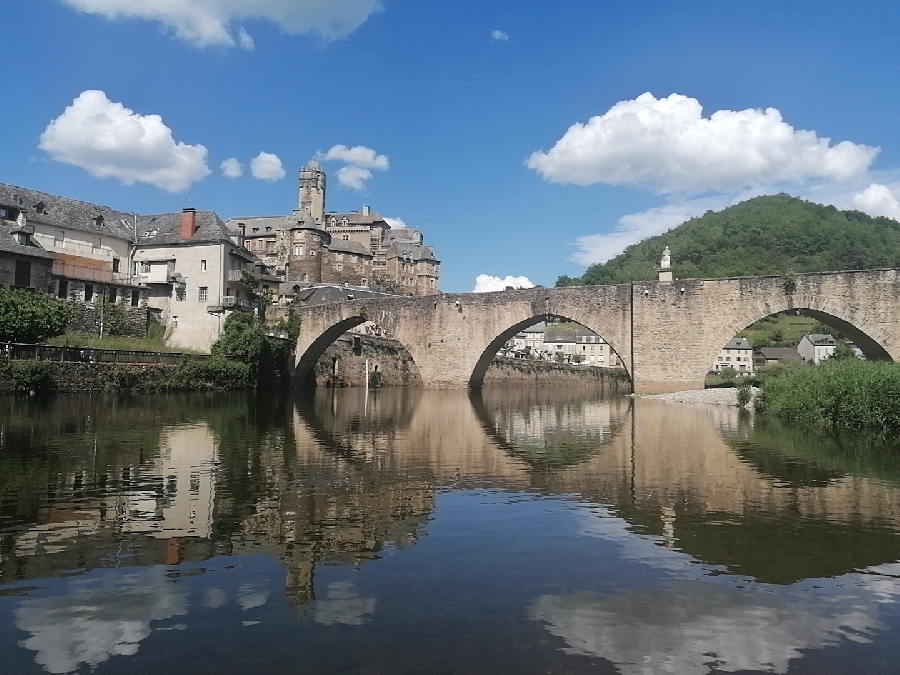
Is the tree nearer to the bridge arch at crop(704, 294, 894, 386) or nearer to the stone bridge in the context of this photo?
the stone bridge

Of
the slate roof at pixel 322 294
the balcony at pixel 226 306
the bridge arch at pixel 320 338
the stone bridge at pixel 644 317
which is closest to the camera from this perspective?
the stone bridge at pixel 644 317

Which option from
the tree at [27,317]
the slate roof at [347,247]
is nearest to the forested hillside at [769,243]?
the slate roof at [347,247]

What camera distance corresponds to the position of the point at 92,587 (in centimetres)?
527

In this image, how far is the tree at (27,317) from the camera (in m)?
27.7

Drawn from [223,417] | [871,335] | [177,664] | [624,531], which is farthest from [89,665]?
[871,335]

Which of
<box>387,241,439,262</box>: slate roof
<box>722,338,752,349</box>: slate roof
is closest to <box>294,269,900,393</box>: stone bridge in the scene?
<box>387,241,439,262</box>: slate roof

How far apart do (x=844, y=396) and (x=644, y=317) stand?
15.6 meters

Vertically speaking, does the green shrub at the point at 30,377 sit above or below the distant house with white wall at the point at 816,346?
below

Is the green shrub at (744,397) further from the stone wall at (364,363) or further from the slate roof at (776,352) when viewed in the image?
the slate roof at (776,352)

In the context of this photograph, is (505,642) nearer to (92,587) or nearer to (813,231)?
(92,587)

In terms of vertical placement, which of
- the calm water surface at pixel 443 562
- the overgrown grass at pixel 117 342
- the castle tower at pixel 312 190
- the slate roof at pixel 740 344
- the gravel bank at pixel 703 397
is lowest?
the calm water surface at pixel 443 562

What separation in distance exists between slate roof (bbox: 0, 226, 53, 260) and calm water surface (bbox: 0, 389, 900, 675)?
25754 mm

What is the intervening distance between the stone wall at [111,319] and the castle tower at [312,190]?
54.7 metres

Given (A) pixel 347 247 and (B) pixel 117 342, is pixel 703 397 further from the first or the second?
(A) pixel 347 247
